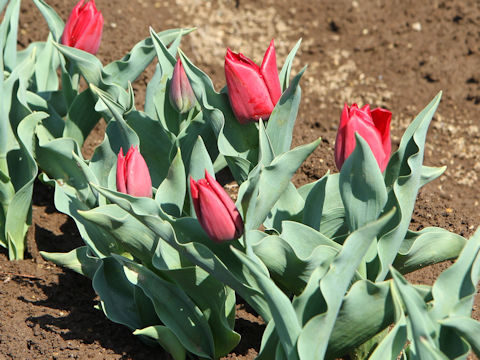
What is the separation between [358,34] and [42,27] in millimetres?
1565

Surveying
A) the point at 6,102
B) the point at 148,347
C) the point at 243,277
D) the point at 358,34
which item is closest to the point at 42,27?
the point at 6,102

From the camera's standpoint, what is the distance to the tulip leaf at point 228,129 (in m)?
1.80

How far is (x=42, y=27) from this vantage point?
135 inches

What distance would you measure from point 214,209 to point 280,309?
0.23 meters

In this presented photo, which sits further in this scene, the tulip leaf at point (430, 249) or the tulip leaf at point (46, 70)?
the tulip leaf at point (46, 70)

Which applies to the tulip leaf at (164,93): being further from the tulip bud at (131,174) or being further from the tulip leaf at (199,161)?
the tulip bud at (131,174)

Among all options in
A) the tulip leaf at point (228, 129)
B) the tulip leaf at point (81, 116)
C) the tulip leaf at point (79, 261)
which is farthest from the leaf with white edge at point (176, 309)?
the tulip leaf at point (81, 116)

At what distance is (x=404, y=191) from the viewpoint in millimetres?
1580

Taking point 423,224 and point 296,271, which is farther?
point 423,224

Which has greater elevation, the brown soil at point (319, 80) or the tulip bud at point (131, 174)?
the tulip bud at point (131, 174)

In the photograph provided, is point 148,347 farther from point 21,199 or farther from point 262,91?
point 262,91

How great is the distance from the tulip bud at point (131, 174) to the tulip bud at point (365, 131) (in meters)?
0.44

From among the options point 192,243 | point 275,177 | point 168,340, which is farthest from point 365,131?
point 168,340

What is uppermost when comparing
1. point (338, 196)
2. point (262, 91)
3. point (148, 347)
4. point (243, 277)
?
point (262, 91)
